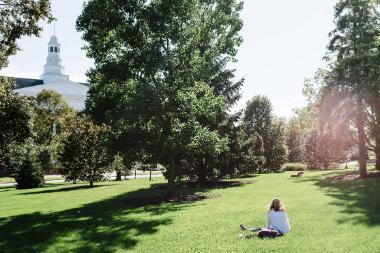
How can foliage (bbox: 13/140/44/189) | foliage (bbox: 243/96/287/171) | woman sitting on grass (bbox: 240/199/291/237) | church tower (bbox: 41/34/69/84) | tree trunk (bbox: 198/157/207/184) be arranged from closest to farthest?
woman sitting on grass (bbox: 240/199/291/237) < tree trunk (bbox: 198/157/207/184) < foliage (bbox: 13/140/44/189) < foliage (bbox: 243/96/287/171) < church tower (bbox: 41/34/69/84)

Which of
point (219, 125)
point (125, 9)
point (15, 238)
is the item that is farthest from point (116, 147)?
point (219, 125)

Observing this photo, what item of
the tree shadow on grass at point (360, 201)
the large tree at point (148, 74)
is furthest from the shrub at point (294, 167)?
the large tree at point (148, 74)

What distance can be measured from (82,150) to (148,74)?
55.8 ft

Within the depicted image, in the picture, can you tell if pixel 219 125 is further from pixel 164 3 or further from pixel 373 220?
pixel 373 220

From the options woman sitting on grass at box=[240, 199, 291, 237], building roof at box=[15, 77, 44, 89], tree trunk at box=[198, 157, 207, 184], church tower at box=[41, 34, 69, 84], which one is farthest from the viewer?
church tower at box=[41, 34, 69, 84]

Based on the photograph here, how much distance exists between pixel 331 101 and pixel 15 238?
2937 centimetres

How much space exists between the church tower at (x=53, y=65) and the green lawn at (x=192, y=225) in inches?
5084

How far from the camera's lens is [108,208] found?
850 inches

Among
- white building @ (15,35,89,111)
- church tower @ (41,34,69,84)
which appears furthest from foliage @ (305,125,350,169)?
church tower @ (41,34,69,84)

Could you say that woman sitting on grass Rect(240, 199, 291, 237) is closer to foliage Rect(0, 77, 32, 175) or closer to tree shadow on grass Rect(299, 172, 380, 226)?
tree shadow on grass Rect(299, 172, 380, 226)

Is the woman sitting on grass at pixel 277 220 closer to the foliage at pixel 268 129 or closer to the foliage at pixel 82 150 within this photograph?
the foliage at pixel 82 150

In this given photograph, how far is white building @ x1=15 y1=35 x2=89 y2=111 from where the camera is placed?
116062mm

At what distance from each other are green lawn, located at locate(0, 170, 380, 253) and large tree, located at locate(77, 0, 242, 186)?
3.85 metres

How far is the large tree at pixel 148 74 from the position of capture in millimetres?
22672
